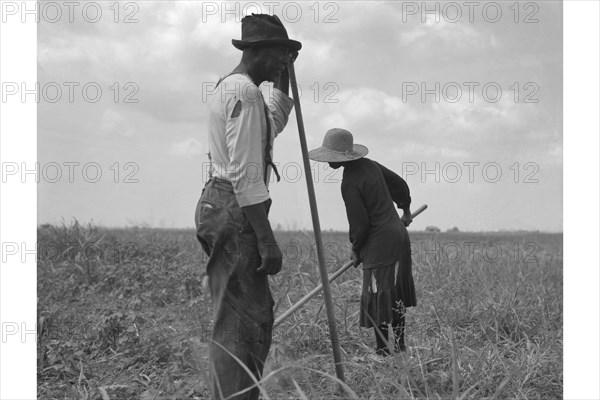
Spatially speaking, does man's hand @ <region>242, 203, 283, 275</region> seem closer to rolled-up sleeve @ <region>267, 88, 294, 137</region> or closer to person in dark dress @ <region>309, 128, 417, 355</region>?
rolled-up sleeve @ <region>267, 88, 294, 137</region>

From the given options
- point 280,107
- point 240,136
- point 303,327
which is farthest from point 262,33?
point 303,327

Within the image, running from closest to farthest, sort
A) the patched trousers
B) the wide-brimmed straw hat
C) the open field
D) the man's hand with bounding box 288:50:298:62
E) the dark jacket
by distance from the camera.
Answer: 1. the patched trousers
2. the man's hand with bounding box 288:50:298:62
3. the open field
4. the wide-brimmed straw hat
5. the dark jacket

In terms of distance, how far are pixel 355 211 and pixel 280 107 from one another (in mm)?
1359

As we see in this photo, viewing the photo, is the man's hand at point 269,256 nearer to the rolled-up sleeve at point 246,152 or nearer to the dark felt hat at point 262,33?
the rolled-up sleeve at point 246,152

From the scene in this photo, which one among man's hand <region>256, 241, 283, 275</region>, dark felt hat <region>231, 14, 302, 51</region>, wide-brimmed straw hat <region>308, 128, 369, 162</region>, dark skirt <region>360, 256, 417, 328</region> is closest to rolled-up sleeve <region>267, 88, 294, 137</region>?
dark felt hat <region>231, 14, 302, 51</region>

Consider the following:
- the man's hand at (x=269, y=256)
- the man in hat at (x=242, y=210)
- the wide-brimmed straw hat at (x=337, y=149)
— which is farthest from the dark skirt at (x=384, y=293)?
the man's hand at (x=269, y=256)

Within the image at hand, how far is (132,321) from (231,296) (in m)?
3.09

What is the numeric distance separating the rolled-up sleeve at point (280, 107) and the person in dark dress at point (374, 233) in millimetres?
1058

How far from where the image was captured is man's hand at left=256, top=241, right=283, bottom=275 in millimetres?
2725

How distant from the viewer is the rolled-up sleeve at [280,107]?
10.1 ft

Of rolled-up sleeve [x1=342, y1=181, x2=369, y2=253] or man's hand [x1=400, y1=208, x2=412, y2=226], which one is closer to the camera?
rolled-up sleeve [x1=342, y1=181, x2=369, y2=253]

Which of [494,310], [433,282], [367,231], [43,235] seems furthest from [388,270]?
[43,235]

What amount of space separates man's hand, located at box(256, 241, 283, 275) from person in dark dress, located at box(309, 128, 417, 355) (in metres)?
1.49

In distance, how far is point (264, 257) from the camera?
2730 mm
